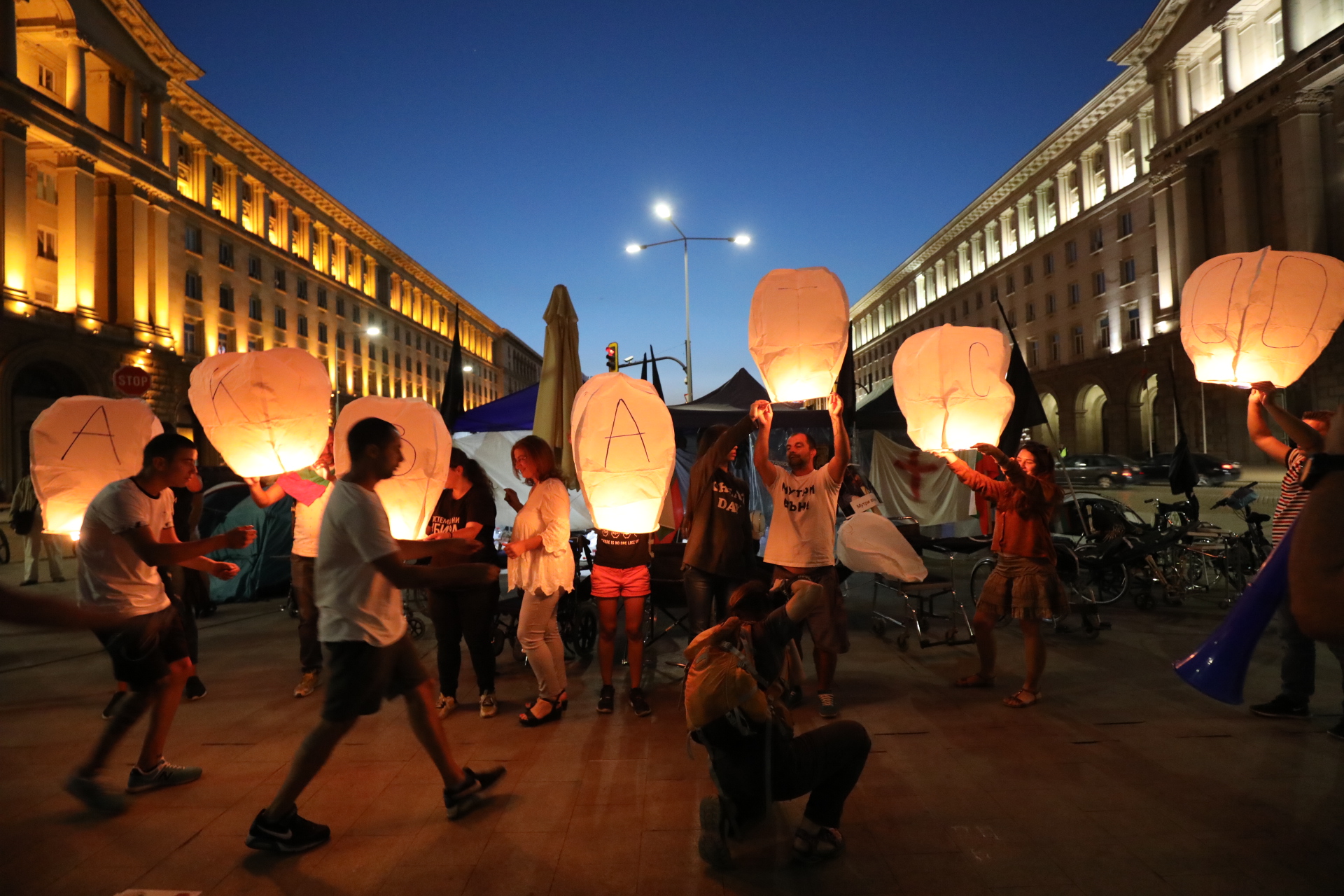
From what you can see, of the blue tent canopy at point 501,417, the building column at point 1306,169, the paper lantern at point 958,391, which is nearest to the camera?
the paper lantern at point 958,391

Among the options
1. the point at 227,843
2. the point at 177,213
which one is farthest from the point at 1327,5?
the point at 177,213

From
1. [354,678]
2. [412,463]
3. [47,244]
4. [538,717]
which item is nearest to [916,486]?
[538,717]

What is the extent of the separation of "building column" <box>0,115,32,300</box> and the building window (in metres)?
2.53

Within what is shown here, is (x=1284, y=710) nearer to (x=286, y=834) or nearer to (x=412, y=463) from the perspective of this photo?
(x=412, y=463)

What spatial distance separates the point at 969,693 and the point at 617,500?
2.86 metres

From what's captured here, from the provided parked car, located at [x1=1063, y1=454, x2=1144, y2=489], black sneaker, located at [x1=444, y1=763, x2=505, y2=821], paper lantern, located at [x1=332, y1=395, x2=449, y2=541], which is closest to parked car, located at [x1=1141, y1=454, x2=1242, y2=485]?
parked car, located at [x1=1063, y1=454, x2=1144, y2=489]

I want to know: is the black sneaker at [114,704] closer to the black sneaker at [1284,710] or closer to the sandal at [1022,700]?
the sandal at [1022,700]

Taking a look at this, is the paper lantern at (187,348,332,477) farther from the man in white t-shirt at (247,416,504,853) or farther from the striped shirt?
the striped shirt

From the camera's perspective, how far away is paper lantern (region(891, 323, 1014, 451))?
4.19m

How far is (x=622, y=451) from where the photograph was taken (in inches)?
158

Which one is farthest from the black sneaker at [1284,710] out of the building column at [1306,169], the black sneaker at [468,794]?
the building column at [1306,169]

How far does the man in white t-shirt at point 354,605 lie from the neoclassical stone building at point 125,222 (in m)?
27.4

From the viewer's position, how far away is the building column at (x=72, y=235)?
27.0 meters

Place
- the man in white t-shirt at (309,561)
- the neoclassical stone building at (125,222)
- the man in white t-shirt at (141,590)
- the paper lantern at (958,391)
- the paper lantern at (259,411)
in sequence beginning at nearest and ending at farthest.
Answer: the man in white t-shirt at (141,590)
the paper lantern at (259,411)
the paper lantern at (958,391)
the man in white t-shirt at (309,561)
the neoclassical stone building at (125,222)
